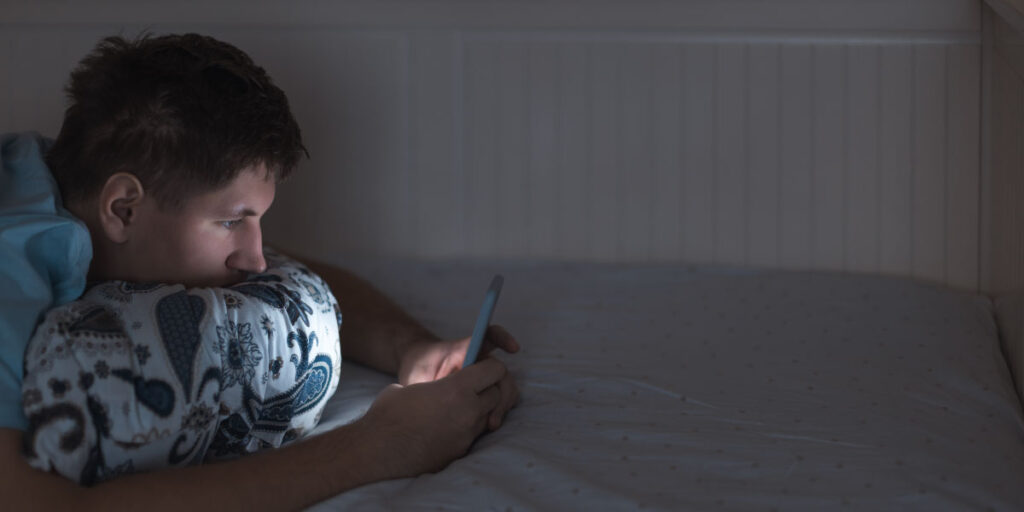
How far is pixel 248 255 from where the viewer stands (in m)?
1.05

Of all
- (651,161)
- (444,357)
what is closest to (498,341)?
(444,357)

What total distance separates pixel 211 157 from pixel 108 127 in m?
0.10

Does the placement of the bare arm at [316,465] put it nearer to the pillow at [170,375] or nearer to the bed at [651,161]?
the pillow at [170,375]

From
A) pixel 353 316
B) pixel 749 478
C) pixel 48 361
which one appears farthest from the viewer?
pixel 353 316

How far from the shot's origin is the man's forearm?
1.28 meters

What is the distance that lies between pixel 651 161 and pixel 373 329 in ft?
2.24

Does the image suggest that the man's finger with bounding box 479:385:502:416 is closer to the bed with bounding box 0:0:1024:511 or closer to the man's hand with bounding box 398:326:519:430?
the man's hand with bounding box 398:326:519:430

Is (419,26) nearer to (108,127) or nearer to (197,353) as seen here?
(108,127)

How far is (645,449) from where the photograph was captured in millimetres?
1030

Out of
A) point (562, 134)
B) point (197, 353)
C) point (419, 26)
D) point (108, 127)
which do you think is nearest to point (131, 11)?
point (419, 26)

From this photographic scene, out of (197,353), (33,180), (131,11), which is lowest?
(197,353)

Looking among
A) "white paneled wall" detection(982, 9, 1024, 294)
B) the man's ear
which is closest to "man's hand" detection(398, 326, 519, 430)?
the man's ear

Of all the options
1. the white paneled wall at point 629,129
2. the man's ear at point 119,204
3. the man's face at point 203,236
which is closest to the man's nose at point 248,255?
the man's face at point 203,236

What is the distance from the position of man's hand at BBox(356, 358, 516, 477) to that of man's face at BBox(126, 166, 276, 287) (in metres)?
0.21
